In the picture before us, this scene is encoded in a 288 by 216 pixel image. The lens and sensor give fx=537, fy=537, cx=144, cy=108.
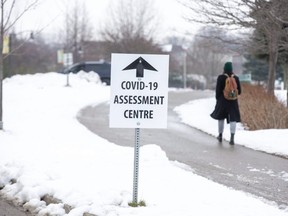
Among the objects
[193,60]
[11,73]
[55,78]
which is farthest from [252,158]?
[193,60]

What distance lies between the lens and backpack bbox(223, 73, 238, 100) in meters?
11.6

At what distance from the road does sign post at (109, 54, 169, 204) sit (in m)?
2.07

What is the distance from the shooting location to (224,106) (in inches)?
467

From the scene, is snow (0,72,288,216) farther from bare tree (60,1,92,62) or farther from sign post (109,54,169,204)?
bare tree (60,1,92,62)

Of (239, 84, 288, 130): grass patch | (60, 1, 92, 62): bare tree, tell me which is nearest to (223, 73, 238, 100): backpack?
(239, 84, 288, 130): grass patch

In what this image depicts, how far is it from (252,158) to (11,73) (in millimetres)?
36680

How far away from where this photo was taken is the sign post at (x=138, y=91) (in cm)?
603

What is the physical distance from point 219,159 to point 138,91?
168 inches

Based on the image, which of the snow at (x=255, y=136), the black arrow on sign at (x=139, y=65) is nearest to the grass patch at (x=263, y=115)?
the snow at (x=255, y=136)

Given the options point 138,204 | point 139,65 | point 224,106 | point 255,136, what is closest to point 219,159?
point 224,106

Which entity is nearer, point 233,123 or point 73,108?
point 233,123

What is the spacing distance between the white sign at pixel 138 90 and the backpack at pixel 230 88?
225 inches

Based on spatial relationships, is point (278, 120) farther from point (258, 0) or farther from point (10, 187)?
point (10, 187)

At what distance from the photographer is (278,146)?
11.0m
